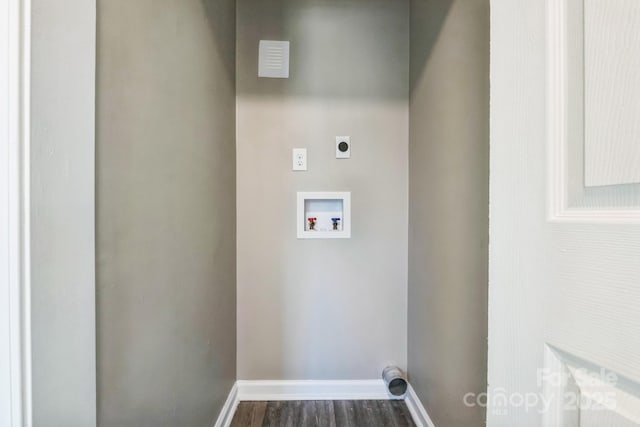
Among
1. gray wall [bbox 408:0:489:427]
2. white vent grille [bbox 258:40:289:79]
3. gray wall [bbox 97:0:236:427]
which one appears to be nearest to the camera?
gray wall [bbox 97:0:236:427]

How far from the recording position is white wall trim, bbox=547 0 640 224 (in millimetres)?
405

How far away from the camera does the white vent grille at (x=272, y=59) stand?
1.53 m

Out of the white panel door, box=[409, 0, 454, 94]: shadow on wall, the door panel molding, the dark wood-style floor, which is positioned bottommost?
the dark wood-style floor

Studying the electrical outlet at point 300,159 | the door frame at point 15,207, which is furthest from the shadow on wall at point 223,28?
the door frame at point 15,207

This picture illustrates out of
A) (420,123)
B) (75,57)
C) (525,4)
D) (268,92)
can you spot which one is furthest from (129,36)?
(420,123)

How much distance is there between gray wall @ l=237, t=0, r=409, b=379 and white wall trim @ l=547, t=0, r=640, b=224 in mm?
1151

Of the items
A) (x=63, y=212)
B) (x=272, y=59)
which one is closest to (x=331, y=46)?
(x=272, y=59)

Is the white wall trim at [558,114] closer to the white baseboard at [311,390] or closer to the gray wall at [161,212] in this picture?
the gray wall at [161,212]

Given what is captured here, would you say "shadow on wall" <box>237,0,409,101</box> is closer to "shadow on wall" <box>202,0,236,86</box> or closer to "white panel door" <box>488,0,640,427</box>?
"shadow on wall" <box>202,0,236,86</box>

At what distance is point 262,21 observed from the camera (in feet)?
5.09

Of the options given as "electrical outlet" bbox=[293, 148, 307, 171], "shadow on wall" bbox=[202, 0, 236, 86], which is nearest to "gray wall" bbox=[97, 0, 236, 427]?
"shadow on wall" bbox=[202, 0, 236, 86]

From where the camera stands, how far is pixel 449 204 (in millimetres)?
1095

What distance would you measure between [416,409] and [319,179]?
1.26 meters

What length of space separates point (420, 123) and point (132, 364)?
1439mm
